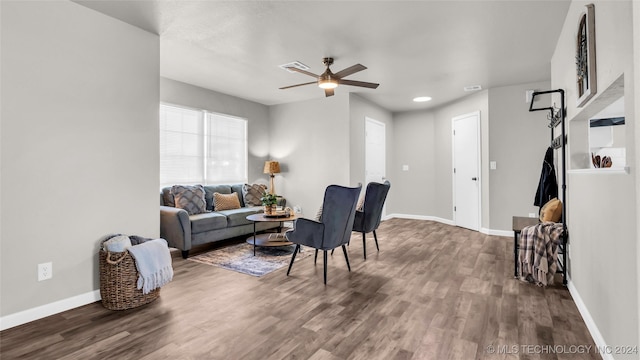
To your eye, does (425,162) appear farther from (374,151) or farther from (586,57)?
(586,57)

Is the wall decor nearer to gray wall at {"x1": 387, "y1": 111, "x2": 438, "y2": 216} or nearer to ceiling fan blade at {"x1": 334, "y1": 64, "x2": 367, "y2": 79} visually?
ceiling fan blade at {"x1": 334, "y1": 64, "x2": 367, "y2": 79}

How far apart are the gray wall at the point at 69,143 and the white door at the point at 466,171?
500cm

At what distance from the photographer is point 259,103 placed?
249 inches

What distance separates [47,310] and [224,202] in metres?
2.73

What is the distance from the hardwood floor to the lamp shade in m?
2.85

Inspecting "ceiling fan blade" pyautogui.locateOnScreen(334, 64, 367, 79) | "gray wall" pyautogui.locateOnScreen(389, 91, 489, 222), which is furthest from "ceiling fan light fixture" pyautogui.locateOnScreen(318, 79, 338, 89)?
"gray wall" pyautogui.locateOnScreen(389, 91, 489, 222)

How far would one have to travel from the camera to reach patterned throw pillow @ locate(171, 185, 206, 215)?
441 centimetres

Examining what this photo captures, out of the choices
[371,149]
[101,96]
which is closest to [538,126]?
[371,149]

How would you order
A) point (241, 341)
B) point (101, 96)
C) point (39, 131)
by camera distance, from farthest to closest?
point (101, 96) → point (39, 131) → point (241, 341)

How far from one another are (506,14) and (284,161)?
4395mm

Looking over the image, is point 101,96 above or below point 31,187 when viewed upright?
above

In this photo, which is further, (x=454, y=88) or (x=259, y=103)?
(x=259, y=103)

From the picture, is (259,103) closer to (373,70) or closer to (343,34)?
(373,70)

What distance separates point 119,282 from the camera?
244 cm
